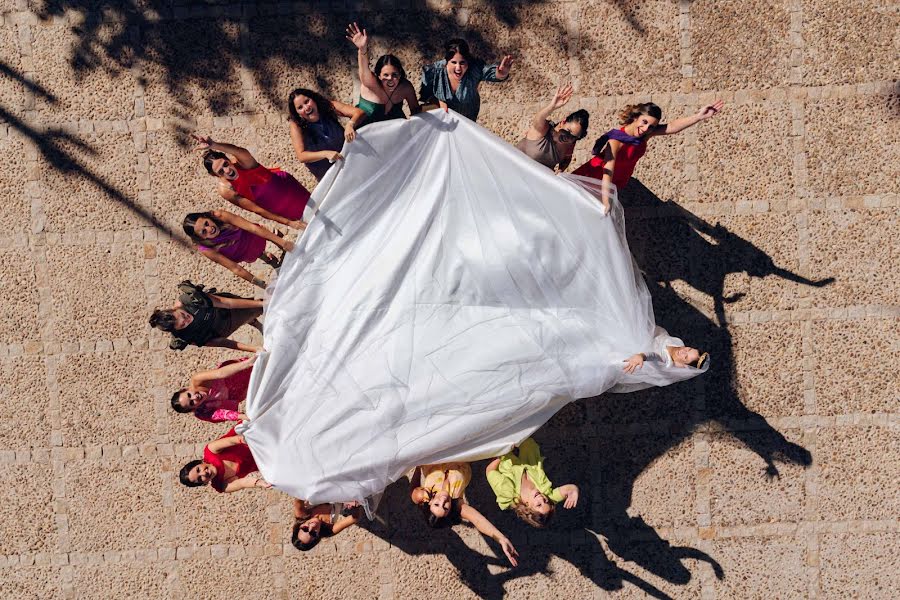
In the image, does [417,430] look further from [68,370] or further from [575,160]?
[68,370]

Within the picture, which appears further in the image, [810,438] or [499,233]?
[810,438]

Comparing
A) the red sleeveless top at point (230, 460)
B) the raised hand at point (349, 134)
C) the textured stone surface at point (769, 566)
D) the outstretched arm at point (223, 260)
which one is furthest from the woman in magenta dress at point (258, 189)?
the textured stone surface at point (769, 566)

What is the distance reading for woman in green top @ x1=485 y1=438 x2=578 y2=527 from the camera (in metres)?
4.63

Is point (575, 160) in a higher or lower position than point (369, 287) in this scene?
higher

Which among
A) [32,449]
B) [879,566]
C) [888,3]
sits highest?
[888,3]

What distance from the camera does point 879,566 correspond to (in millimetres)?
5449

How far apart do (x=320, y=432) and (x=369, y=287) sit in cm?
112

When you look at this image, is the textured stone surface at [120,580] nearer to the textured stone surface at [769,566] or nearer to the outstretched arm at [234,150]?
the outstretched arm at [234,150]

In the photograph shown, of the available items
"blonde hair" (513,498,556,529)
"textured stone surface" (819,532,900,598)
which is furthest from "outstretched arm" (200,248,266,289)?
"textured stone surface" (819,532,900,598)

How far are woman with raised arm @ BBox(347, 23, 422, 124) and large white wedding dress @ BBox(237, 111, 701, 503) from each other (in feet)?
0.76

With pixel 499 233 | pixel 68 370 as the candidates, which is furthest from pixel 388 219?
pixel 68 370

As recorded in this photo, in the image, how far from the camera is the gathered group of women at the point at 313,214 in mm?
4234

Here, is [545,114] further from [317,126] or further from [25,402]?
[25,402]

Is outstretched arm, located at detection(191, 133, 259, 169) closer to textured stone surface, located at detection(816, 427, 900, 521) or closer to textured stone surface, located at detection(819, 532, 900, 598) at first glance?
textured stone surface, located at detection(816, 427, 900, 521)
